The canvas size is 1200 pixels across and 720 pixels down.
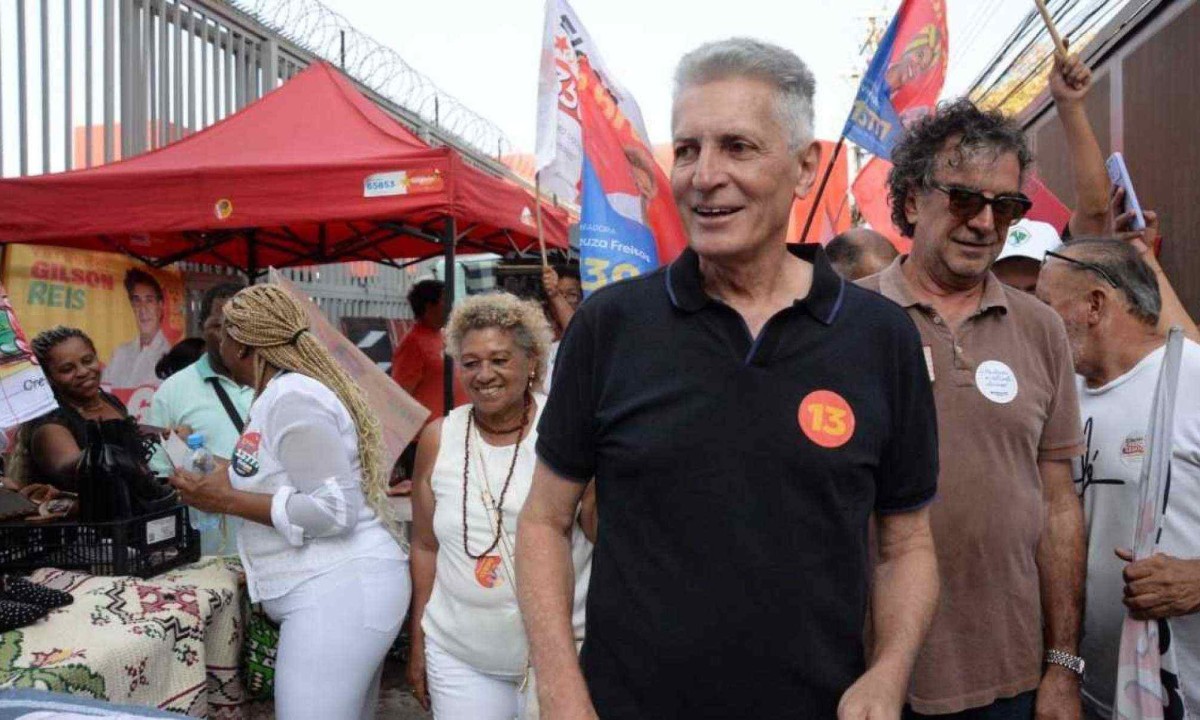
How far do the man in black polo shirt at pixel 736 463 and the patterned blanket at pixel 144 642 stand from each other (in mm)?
1439

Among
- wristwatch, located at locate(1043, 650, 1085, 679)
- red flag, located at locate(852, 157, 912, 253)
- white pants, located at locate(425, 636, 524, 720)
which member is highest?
red flag, located at locate(852, 157, 912, 253)

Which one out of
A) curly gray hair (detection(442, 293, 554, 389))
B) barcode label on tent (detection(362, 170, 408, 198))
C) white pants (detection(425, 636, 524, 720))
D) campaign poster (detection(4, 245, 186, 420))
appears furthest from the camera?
campaign poster (detection(4, 245, 186, 420))

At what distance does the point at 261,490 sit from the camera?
3.00 meters

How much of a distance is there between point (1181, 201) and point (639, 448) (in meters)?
4.36

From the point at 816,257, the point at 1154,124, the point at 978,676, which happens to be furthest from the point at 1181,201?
the point at 816,257

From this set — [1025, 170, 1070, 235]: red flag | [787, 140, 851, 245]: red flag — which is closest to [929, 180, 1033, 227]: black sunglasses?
[1025, 170, 1070, 235]: red flag

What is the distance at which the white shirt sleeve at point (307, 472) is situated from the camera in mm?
2926

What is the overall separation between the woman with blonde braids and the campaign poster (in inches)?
148

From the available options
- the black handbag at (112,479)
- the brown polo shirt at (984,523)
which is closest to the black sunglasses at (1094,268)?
the brown polo shirt at (984,523)

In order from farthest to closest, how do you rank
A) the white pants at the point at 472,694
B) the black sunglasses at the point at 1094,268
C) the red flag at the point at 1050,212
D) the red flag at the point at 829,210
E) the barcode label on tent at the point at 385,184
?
the red flag at the point at 829,210 < the barcode label on tent at the point at 385,184 < the red flag at the point at 1050,212 < the white pants at the point at 472,694 < the black sunglasses at the point at 1094,268

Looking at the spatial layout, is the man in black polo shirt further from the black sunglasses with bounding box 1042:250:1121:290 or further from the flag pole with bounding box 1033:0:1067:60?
the flag pole with bounding box 1033:0:1067:60

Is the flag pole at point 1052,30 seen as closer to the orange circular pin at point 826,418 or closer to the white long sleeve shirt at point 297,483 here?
the orange circular pin at point 826,418

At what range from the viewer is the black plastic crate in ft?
9.57

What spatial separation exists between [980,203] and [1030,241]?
184 cm
